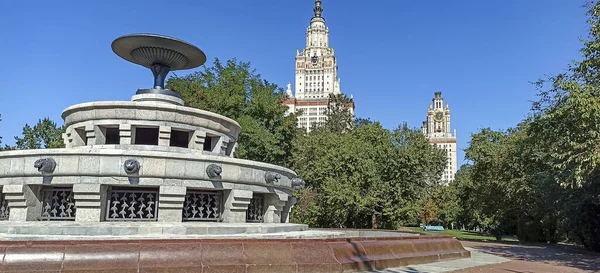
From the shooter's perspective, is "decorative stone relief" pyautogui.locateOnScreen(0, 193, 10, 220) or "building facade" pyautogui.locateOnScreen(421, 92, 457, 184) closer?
"decorative stone relief" pyautogui.locateOnScreen(0, 193, 10, 220)

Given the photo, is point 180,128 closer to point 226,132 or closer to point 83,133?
point 226,132

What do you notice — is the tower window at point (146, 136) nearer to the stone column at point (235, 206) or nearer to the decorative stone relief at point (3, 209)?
the stone column at point (235, 206)

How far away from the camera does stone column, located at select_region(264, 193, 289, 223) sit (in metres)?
12.4

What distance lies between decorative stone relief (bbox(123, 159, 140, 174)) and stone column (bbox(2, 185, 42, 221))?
2.39 metres

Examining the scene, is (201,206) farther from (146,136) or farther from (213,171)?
(146,136)

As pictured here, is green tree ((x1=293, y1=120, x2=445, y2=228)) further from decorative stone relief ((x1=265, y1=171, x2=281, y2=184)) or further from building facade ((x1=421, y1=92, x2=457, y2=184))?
building facade ((x1=421, y1=92, x2=457, y2=184))

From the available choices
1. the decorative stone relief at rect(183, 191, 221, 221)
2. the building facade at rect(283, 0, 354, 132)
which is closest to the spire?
the building facade at rect(283, 0, 354, 132)

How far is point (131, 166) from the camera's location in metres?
9.58

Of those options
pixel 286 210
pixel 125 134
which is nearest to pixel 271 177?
pixel 286 210

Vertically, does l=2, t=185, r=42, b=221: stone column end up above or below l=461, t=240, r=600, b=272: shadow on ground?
above

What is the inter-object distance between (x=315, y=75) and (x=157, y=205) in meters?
134

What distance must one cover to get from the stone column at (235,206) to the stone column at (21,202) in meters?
4.21

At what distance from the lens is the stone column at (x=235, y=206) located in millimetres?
10938

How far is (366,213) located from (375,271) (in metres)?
19.0
